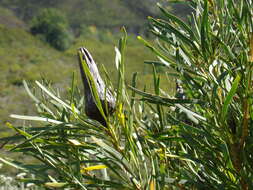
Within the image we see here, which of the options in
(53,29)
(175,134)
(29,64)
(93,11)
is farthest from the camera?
(93,11)

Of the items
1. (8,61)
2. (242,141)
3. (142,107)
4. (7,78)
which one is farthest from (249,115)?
(8,61)

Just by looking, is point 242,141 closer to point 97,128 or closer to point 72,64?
point 97,128

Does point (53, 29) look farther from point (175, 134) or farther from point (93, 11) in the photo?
point (175, 134)

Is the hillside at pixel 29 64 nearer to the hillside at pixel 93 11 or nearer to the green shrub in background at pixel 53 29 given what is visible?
the green shrub in background at pixel 53 29

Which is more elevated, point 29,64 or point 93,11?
point 93,11

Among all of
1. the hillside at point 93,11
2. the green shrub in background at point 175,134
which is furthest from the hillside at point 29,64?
the green shrub in background at point 175,134

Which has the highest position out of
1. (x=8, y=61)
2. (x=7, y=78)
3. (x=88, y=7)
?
(x=88, y=7)

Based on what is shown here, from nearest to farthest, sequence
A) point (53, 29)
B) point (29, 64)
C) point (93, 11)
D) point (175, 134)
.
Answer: point (175, 134), point (29, 64), point (53, 29), point (93, 11)

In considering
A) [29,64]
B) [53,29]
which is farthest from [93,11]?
[29,64]

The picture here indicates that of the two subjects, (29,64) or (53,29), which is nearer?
(29,64)
